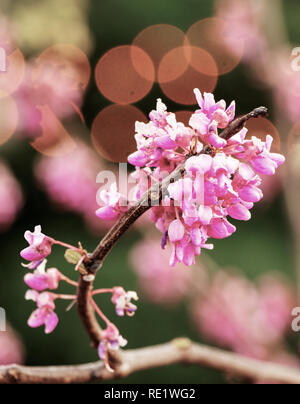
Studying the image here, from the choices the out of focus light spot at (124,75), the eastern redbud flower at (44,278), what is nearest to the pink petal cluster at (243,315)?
the eastern redbud flower at (44,278)

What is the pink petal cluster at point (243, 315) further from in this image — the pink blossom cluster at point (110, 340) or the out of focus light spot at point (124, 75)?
the out of focus light spot at point (124, 75)

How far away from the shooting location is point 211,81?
5547mm

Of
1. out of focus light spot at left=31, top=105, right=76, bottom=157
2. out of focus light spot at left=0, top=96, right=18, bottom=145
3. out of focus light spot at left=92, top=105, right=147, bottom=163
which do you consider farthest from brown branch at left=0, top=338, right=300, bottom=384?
out of focus light spot at left=92, top=105, right=147, bottom=163

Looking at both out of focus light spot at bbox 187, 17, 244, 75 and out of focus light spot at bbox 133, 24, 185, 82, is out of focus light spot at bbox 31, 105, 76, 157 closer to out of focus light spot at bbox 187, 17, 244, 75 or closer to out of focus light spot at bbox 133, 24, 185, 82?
out of focus light spot at bbox 187, 17, 244, 75

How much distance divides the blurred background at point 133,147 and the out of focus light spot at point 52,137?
1 centimetres

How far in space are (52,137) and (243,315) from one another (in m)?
1.67

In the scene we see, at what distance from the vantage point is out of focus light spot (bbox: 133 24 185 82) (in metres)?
5.61

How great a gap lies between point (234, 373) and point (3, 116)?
2.37 meters

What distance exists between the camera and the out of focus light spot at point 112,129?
3856 millimetres

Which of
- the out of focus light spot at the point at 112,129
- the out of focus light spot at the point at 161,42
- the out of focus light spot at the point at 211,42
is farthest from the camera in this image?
the out of focus light spot at the point at 161,42

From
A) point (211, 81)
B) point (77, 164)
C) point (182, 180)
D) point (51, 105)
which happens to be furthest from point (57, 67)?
point (211, 81)

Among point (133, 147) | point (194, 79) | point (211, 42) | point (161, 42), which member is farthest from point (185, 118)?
point (161, 42)

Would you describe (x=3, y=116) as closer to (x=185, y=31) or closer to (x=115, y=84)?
(x=115, y=84)

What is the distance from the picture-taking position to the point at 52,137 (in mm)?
3064
